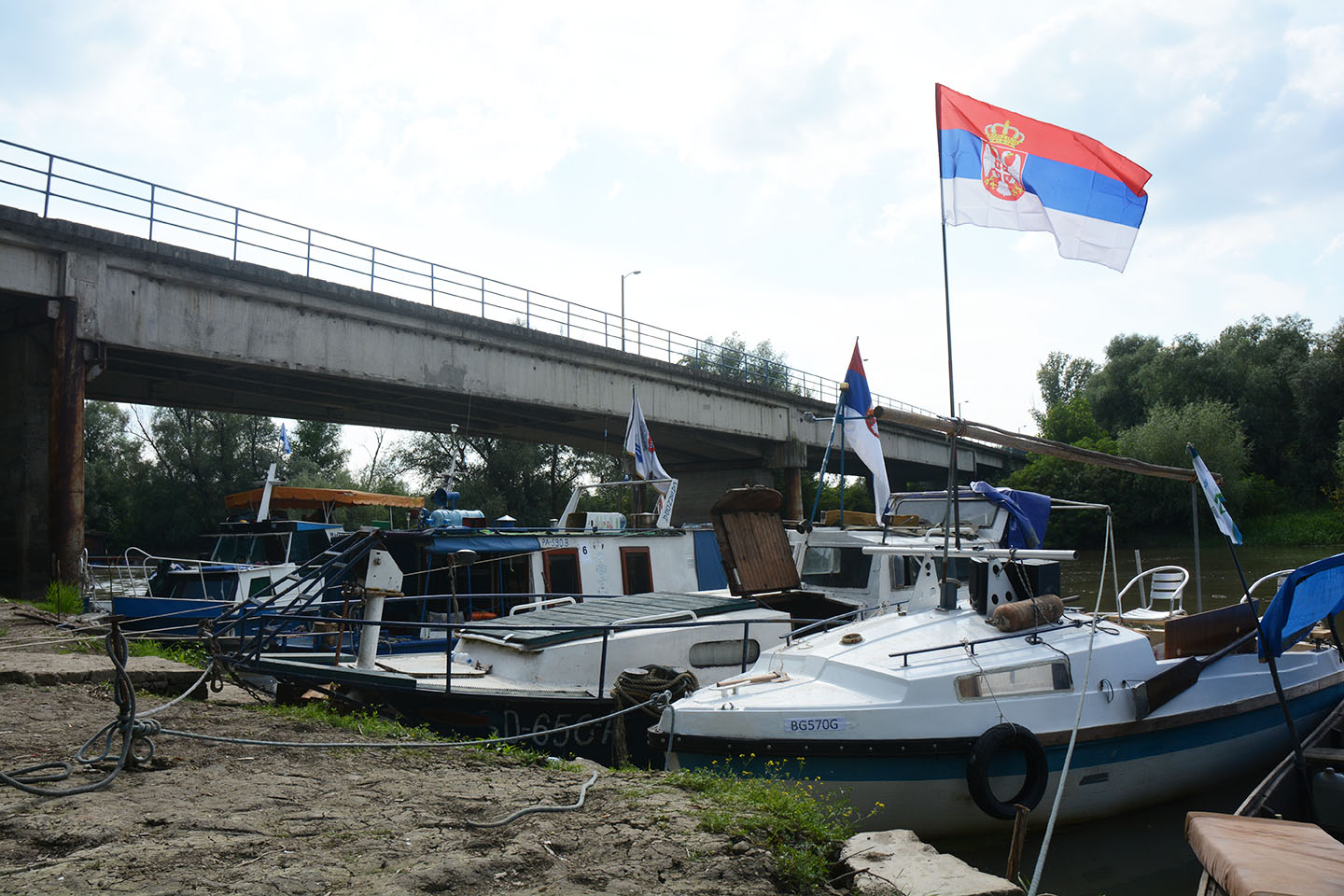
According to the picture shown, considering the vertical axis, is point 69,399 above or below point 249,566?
above

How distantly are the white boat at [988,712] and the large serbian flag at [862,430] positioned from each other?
12.5ft

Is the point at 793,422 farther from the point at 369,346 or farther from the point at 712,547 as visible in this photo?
the point at 712,547

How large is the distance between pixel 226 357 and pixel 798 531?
1470 cm

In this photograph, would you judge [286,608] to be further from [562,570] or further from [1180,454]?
[1180,454]

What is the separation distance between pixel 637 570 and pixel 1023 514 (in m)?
6.24

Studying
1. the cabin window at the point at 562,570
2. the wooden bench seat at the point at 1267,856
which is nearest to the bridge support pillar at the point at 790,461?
the cabin window at the point at 562,570

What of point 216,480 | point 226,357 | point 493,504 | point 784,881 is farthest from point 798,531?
point 216,480

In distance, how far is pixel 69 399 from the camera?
1803cm

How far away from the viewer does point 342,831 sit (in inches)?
164

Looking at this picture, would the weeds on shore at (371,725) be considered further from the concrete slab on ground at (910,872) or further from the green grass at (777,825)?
the concrete slab on ground at (910,872)


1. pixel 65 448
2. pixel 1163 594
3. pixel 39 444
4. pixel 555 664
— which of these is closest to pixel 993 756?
pixel 555 664

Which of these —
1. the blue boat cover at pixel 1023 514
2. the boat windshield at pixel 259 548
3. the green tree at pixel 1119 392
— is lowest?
the boat windshield at pixel 259 548

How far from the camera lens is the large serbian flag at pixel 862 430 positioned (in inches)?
503

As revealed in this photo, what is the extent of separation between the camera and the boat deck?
8.96 m
